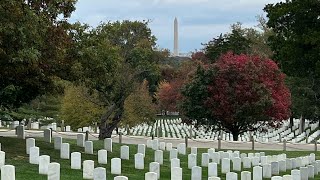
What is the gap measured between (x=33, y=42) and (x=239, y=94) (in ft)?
70.9

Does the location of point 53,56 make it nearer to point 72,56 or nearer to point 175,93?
point 72,56

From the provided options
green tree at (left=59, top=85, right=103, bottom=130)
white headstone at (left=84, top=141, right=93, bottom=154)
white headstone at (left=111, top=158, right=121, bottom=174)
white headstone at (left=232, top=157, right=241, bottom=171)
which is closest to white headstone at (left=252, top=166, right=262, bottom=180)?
white headstone at (left=232, top=157, right=241, bottom=171)

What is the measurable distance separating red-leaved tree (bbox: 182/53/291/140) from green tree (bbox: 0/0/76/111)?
57.9 ft

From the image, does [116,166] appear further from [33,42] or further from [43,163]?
[33,42]

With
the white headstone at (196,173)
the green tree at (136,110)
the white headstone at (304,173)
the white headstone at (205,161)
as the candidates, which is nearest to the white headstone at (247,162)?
the white headstone at (205,161)

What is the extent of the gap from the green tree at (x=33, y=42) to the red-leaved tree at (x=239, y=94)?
17.7 meters

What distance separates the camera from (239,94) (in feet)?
120

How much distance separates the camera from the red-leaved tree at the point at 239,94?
36.5 metres

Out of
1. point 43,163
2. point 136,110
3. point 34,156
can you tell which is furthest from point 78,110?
Result: point 43,163

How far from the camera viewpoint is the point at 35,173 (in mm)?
14359

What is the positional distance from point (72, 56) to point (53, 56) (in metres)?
1.52

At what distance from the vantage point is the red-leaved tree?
36.5m

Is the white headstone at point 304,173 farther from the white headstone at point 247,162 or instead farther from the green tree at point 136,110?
the green tree at point 136,110

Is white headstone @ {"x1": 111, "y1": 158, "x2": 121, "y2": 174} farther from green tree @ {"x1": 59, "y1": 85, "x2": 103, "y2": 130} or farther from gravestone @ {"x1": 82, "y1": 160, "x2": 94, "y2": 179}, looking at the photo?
green tree @ {"x1": 59, "y1": 85, "x2": 103, "y2": 130}
